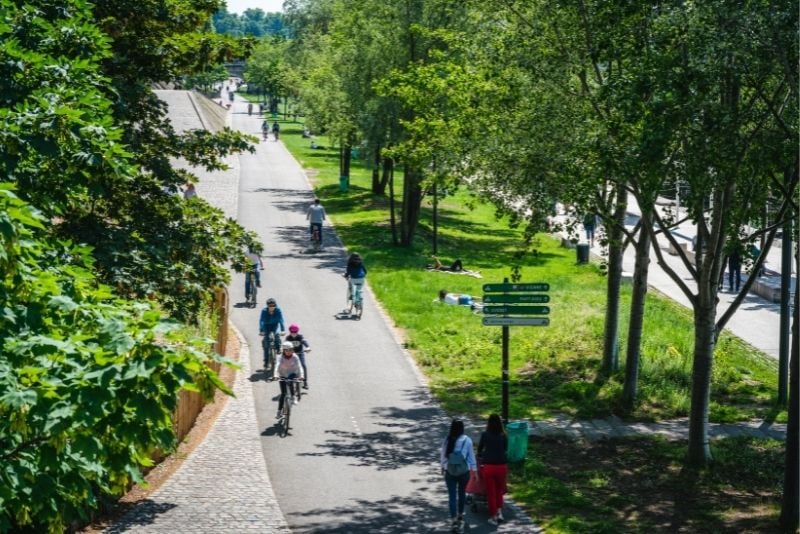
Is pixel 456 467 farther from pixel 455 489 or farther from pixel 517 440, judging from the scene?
pixel 517 440

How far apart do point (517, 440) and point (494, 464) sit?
9.84ft

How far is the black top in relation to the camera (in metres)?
15.9

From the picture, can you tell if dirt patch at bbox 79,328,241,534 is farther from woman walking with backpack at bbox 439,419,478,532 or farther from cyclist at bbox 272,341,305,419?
woman walking with backpack at bbox 439,419,478,532

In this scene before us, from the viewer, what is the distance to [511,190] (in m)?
19.8

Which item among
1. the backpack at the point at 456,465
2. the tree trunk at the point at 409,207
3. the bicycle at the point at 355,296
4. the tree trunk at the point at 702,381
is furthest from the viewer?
the tree trunk at the point at 409,207

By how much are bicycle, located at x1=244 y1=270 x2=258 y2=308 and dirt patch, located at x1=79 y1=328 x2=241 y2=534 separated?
17.4 ft

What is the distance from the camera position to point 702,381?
1941cm

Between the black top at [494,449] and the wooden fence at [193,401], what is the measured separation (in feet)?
12.8

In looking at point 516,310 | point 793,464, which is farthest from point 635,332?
point 793,464

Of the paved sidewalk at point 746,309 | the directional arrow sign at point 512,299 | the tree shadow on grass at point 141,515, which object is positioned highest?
the directional arrow sign at point 512,299

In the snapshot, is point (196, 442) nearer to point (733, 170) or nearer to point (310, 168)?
point (733, 170)

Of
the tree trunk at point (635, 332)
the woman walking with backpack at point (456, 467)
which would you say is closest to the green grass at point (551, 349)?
the tree trunk at point (635, 332)

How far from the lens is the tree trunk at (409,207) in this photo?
40728mm

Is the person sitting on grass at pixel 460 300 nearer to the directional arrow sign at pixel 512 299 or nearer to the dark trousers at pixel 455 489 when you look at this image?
the directional arrow sign at pixel 512 299
